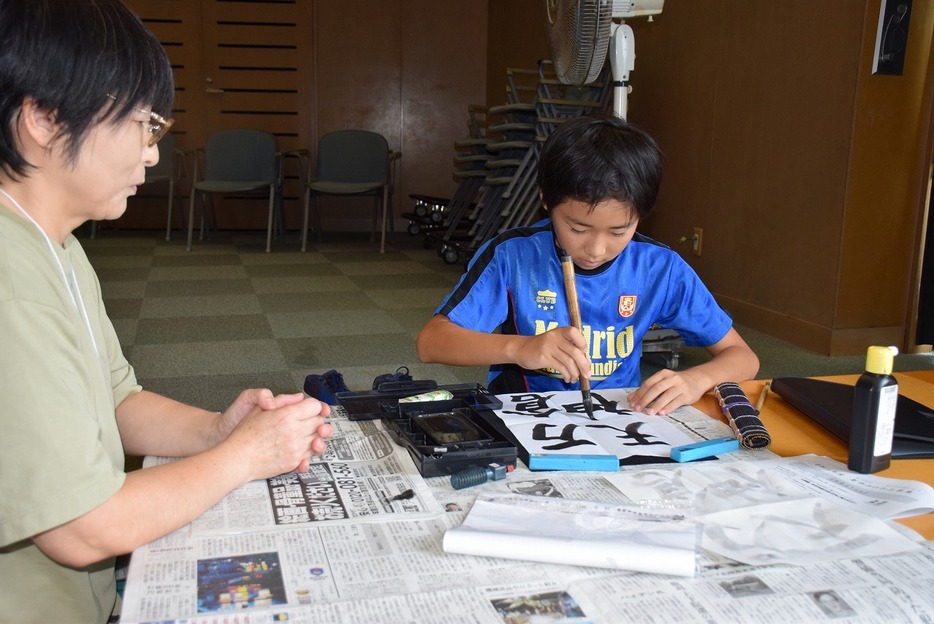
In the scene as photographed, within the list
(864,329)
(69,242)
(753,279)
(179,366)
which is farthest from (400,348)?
(69,242)

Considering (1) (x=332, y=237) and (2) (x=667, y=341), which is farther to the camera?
(1) (x=332, y=237)

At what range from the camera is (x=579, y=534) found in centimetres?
71

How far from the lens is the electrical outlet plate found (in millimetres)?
4090

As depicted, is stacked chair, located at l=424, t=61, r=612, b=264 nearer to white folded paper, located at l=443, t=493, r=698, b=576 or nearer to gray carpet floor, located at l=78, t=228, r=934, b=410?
gray carpet floor, located at l=78, t=228, r=934, b=410

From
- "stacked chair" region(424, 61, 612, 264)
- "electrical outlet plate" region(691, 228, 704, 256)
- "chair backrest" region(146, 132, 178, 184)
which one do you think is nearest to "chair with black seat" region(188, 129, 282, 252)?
"chair backrest" region(146, 132, 178, 184)

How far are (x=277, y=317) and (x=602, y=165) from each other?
299 centimetres

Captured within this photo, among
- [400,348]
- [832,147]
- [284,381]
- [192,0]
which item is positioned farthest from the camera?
[192,0]

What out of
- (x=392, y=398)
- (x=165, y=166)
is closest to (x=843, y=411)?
(x=392, y=398)

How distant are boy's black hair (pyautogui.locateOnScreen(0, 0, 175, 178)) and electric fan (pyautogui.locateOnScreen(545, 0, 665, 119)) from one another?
2104 mm

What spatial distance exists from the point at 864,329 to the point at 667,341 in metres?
0.82

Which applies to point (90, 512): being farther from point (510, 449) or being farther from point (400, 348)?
point (400, 348)

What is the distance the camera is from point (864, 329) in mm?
3258

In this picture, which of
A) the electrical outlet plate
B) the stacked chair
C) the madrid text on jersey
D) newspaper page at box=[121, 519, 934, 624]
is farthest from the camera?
the stacked chair

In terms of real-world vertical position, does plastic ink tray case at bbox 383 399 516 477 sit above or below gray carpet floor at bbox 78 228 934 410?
above
